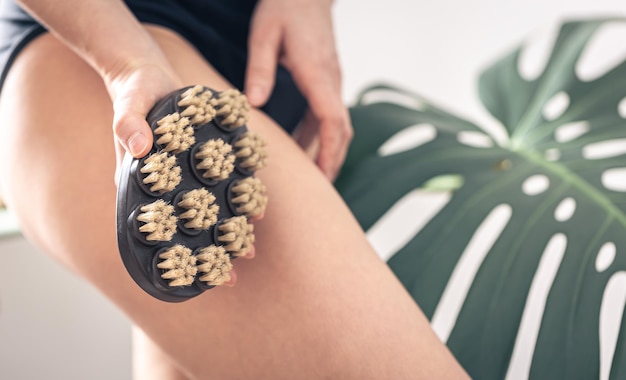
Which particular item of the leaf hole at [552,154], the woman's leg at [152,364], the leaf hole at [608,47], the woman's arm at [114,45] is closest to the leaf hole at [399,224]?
the leaf hole at [608,47]

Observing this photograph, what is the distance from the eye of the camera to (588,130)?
860 millimetres

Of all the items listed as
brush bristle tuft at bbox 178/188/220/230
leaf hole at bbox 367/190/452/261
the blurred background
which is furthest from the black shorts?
leaf hole at bbox 367/190/452/261

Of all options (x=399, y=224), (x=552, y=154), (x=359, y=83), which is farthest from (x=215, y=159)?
(x=359, y=83)

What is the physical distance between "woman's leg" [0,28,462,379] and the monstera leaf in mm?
128

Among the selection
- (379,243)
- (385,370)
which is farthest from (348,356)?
(379,243)

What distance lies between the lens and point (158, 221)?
424 mm

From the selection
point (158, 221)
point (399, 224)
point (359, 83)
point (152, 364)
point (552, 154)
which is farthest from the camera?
point (359, 83)

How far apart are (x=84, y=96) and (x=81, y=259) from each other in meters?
0.14

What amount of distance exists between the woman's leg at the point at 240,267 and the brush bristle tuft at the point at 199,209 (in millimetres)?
86

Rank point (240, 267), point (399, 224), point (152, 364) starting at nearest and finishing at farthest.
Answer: point (240, 267), point (152, 364), point (399, 224)

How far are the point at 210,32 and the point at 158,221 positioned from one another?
1.27ft

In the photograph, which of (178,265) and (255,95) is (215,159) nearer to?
(178,265)

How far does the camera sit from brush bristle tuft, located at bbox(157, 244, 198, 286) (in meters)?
0.43

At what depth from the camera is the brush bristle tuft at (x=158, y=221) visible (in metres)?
0.42
